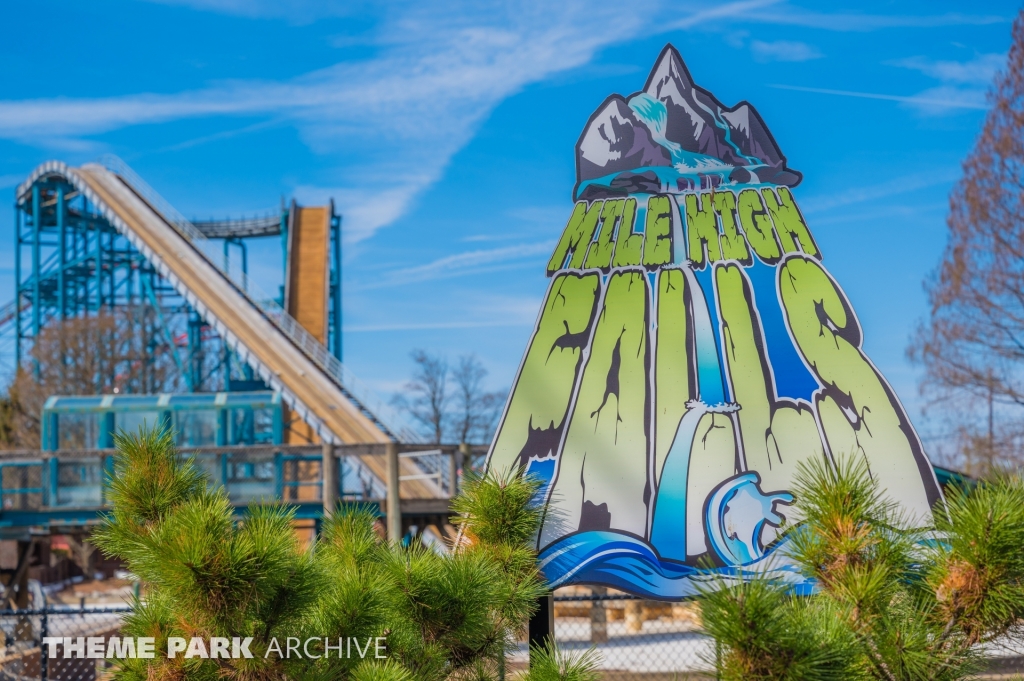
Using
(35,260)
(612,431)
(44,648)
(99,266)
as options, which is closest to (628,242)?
(612,431)

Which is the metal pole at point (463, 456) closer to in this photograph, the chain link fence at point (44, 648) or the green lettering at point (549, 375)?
the chain link fence at point (44, 648)

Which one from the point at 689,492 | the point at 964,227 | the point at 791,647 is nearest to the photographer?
the point at 791,647

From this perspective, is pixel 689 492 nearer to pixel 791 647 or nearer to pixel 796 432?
pixel 796 432

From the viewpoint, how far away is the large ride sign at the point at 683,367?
14.2 feet

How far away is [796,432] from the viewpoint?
4.46m

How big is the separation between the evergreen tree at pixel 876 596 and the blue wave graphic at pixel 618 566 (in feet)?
5.83

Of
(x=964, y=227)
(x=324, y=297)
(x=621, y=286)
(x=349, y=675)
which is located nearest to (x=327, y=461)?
(x=621, y=286)

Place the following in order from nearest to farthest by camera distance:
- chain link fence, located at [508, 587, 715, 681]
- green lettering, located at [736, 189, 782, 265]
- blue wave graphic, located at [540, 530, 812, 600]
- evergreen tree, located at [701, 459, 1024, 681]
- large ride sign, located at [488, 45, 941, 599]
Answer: evergreen tree, located at [701, 459, 1024, 681]
blue wave graphic, located at [540, 530, 812, 600]
large ride sign, located at [488, 45, 941, 599]
green lettering, located at [736, 189, 782, 265]
chain link fence, located at [508, 587, 715, 681]

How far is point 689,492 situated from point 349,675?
211 cm

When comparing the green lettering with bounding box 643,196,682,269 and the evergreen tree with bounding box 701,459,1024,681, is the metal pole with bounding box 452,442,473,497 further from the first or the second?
the evergreen tree with bounding box 701,459,1024,681

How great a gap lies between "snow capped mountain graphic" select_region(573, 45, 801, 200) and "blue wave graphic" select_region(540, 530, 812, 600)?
76.4 inches

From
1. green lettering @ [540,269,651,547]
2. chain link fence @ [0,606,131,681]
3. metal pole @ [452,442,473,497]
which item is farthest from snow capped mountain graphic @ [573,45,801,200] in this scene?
metal pole @ [452,442,473,497]

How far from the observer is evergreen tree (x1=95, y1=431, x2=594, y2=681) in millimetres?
2570

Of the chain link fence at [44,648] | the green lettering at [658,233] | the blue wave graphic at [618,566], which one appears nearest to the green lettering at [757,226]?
the green lettering at [658,233]
